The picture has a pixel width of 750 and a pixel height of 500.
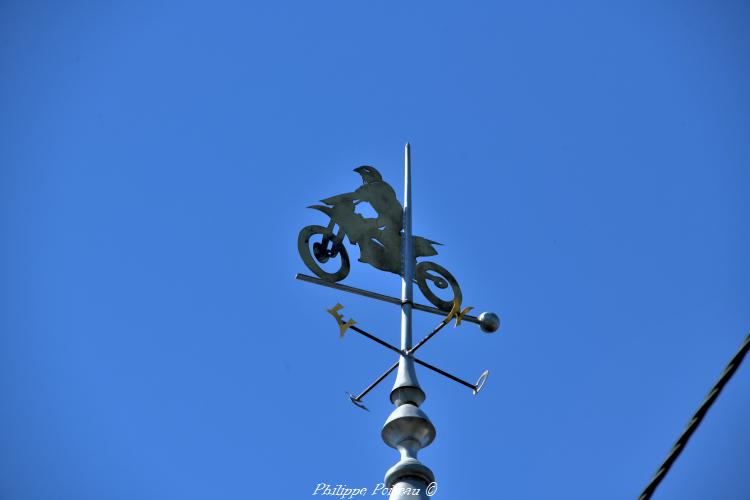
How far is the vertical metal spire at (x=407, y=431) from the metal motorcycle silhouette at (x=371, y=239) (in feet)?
2.63

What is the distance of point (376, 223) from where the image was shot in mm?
8914

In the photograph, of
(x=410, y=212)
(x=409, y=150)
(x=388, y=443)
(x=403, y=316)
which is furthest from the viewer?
(x=409, y=150)

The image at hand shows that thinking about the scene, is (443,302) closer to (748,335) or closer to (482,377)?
(482,377)

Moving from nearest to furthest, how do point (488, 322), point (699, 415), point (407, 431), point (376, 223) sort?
point (699, 415) < point (407, 431) < point (488, 322) < point (376, 223)

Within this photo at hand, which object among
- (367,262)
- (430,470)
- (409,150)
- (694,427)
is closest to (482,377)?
(367,262)

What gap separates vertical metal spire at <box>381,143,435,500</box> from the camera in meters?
6.21

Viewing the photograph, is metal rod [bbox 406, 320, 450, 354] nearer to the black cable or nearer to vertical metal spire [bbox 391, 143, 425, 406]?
vertical metal spire [bbox 391, 143, 425, 406]

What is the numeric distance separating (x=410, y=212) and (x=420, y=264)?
52cm

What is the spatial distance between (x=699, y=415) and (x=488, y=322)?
4960 mm

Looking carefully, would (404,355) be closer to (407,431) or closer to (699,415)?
(407,431)

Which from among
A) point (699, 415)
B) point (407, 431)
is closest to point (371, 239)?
point (407, 431)

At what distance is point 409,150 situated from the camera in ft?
32.4

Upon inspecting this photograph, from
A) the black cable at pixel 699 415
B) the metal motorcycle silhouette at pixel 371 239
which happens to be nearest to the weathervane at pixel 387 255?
the metal motorcycle silhouette at pixel 371 239

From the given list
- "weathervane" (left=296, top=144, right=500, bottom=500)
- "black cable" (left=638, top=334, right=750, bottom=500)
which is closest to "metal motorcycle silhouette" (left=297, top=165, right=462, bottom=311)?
"weathervane" (left=296, top=144, right=500, bottom=500)
